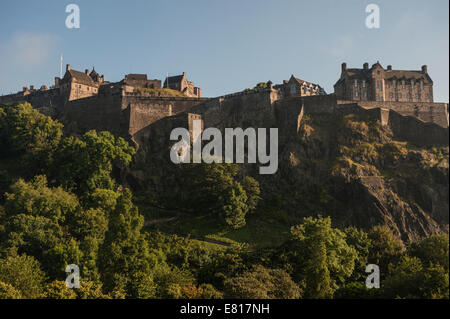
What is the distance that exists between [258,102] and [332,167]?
14.9 metres

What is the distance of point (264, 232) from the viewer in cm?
4884

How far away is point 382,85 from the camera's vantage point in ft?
224

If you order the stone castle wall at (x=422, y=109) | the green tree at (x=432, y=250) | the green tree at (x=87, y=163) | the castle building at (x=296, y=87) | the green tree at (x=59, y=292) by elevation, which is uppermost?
the castle building at (x=296, y=87)

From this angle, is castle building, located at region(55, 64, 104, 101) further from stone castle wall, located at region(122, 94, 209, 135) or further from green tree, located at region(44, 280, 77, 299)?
green tree, located at region(44, 280, 77, 299)

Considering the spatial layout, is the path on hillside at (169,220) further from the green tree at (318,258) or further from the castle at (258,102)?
the castle at (258,102)

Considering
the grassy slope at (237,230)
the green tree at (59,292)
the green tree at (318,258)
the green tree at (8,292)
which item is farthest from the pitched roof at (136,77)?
the green tree at (8,292)

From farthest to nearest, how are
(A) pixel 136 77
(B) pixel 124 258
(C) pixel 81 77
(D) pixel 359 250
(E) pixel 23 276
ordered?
(A) pixel 136 77
(C) pixel 81 77
(D) pixel 359 250
(B) pixel 124 258
(E) pixel 23 276

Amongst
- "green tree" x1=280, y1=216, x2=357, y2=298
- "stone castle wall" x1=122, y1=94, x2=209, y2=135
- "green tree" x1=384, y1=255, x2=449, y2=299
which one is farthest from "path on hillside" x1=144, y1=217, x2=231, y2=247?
"green tree" x1=384, y1=255, x2=449, y2=299

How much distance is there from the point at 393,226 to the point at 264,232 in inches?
569

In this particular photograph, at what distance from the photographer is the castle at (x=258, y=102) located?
58562 millimetres

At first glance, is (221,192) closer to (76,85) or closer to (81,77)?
(76,85)

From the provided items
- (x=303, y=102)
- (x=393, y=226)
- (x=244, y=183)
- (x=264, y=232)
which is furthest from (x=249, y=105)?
(x=393, y=226)

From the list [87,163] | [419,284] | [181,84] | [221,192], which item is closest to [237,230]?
[221,192]
